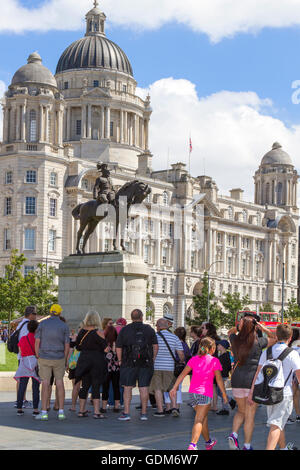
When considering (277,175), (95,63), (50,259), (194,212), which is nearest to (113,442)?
(50,259)

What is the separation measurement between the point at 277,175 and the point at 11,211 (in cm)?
5639

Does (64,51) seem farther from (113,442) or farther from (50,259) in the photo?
(113,442)

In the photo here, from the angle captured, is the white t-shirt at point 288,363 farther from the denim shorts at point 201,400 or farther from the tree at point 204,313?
the tree at point 204,313

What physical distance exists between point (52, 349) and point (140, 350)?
5.69ft

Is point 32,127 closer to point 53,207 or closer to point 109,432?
point 53,207

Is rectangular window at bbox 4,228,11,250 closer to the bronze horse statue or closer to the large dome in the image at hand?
the large dome

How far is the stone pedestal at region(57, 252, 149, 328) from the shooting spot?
2505cm

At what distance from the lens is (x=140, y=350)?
16016 mm

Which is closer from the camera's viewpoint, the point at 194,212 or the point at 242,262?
the point at 194,212

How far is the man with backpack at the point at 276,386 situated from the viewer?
35.9 feet

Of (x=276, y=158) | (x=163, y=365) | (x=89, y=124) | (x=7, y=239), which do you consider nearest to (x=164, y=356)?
(x=163, y=365)

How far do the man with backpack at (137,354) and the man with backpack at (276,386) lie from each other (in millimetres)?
4910

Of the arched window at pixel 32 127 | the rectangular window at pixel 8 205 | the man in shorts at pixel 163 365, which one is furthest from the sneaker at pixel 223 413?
the arched window at pixel 32 127
